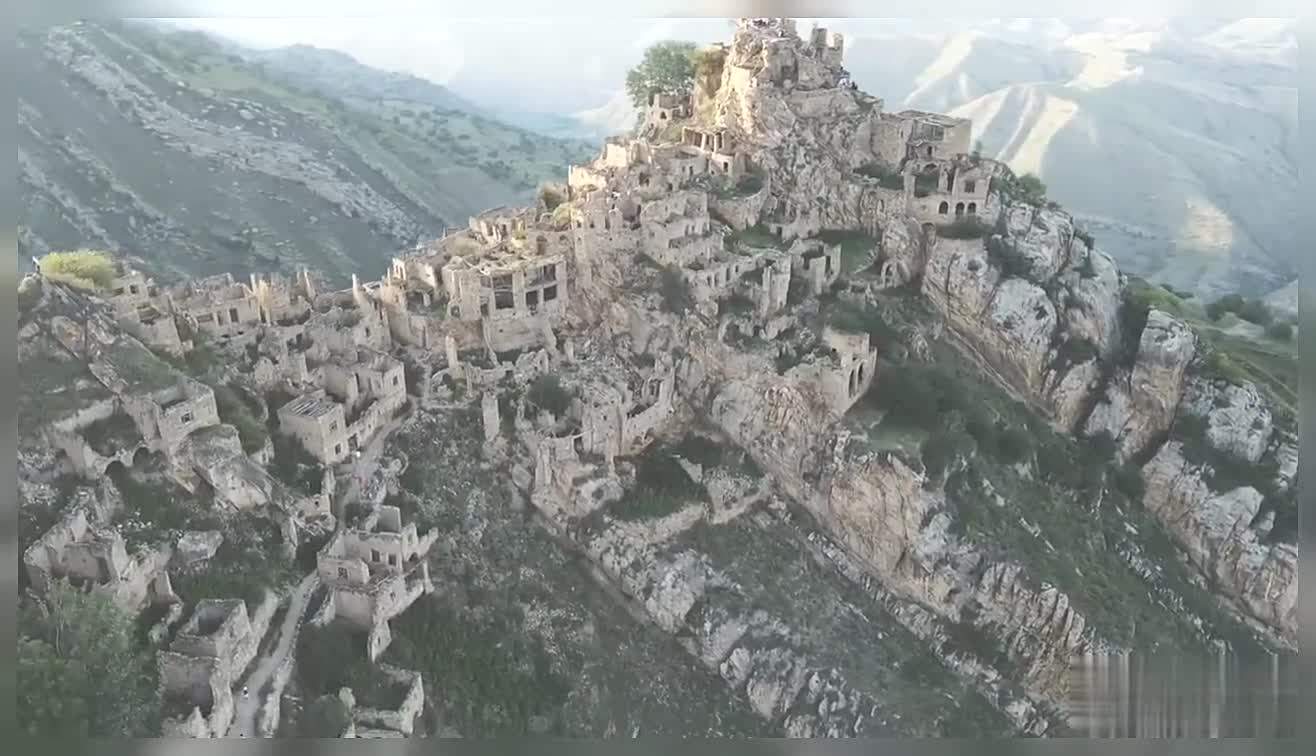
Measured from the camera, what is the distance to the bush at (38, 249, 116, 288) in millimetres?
12719

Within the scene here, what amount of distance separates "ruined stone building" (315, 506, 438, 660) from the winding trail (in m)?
0.23

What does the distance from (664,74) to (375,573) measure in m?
12.0

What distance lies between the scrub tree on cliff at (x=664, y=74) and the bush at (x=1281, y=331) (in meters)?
10.6

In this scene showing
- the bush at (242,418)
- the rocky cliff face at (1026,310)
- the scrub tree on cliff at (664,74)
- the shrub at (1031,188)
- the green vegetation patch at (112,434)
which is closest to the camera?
the green vegetation patch at (112,434)

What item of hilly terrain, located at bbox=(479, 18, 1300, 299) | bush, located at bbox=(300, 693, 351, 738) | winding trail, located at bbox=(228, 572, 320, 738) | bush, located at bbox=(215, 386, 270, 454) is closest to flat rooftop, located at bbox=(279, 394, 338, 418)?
bush, located at bbox=(215, 386, 270, 454)

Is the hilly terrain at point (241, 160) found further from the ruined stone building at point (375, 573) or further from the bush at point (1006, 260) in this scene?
the bush at point (1006, 260)

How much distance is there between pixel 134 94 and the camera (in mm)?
26016

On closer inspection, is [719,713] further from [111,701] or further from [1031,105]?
[1031,105]

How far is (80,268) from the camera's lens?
13.3 meters

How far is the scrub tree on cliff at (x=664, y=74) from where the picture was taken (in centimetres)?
1869

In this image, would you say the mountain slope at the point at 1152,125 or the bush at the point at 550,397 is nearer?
the mountain slope at the point at 1152,125

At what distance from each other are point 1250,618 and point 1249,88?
7.60 meters

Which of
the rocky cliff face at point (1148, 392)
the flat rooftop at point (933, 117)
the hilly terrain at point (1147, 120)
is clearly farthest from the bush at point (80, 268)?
the rocky cliff face at point (1148, 392)

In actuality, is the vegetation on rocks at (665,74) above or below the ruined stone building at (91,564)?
above
